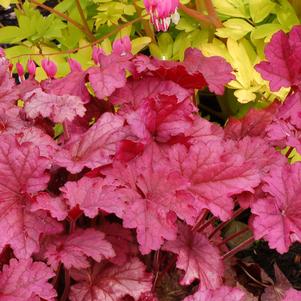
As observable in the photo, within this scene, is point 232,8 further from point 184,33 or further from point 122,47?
point 122,47

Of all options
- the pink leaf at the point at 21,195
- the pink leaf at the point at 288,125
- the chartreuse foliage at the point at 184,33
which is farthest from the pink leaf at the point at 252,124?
the pink leaf at the point at 21,195

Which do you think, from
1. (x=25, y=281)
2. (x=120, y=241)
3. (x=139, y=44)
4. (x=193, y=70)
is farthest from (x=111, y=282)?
(x=139, y=44)

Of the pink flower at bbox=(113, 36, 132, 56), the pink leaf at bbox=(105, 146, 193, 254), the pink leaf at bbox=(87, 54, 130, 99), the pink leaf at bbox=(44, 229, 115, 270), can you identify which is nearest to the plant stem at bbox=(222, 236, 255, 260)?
the pink leaf at bbox=(105, 146, 193, 254)

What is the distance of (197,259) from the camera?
53.0 inches

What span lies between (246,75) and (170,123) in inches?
24.3

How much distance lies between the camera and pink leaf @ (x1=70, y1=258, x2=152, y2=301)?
4.27 feet

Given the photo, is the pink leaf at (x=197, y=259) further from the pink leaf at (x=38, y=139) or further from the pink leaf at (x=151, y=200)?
the pink leaf at (x=38, y=139)

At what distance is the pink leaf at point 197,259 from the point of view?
1.32m

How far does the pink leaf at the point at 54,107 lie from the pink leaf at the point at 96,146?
0.18 ft

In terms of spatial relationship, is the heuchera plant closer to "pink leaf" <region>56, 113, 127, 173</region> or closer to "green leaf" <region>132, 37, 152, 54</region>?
"pink leaf" <region>56, 113, 127, 173</region>

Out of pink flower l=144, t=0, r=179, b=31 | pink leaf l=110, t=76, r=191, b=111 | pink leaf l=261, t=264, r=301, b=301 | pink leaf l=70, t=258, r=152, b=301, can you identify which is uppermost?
pink flower l=144, t=0, r=179, b=31

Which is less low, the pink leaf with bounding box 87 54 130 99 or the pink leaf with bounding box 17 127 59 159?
the pink leaf with bounding box 87 54 130 99

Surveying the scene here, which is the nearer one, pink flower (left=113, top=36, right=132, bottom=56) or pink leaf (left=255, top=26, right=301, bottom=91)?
pink leaf (left=255, top=26, right=301, bottom=91)

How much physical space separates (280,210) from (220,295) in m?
0.21
